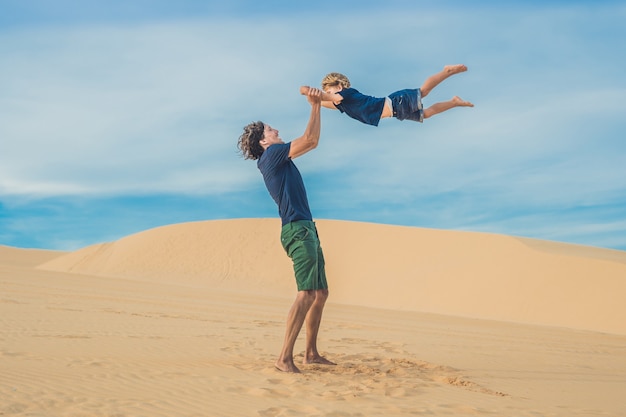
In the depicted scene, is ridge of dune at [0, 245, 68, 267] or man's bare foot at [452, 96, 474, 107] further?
ridge of dune at [0, 245, 68, 267]

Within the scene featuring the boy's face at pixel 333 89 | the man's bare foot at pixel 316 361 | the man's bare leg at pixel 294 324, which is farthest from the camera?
the man's bare foot at pixel 316 361

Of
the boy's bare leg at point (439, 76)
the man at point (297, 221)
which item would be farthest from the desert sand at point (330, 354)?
the boy's bare leg at point (439, 76)

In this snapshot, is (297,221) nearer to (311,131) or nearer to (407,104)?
(311,131)

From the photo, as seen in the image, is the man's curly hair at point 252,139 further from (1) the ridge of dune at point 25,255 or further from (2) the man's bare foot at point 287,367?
(1) the ridge of dune at point 25,255

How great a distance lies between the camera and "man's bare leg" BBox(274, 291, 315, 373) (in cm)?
621

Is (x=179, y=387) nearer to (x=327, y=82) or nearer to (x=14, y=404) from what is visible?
(x=14, y=404)

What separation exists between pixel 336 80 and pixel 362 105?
15.6 inches

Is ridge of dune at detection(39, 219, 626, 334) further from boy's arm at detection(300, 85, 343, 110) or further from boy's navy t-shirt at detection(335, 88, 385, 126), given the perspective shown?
boy's arm at detection(300, 85, 343, 110)

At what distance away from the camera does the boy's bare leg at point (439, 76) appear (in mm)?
6707

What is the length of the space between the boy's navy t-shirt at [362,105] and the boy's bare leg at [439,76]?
0.47m

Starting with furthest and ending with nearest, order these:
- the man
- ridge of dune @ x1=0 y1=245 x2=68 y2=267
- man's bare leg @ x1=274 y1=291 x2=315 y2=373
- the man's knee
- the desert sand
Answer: ridge of dune @ x1=0 y1=245 x2=68 y2=267 < the man's knee < man's bare leg @ x1=274 y1=291 x2=315 y2=373 < the man < the desert sand

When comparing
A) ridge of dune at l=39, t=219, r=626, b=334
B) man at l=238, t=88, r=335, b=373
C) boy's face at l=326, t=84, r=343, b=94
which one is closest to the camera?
man at l=238, t=88, r=335, b=373

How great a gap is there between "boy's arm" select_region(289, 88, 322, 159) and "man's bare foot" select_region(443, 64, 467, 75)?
4.99 ft

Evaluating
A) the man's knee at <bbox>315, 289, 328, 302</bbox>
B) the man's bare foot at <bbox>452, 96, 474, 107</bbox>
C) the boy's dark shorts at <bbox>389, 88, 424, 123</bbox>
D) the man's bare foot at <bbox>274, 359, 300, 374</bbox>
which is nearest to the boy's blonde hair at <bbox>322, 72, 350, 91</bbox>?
the boy's dark shorts at <bbox>389, 88, 424, 123</bbox>
